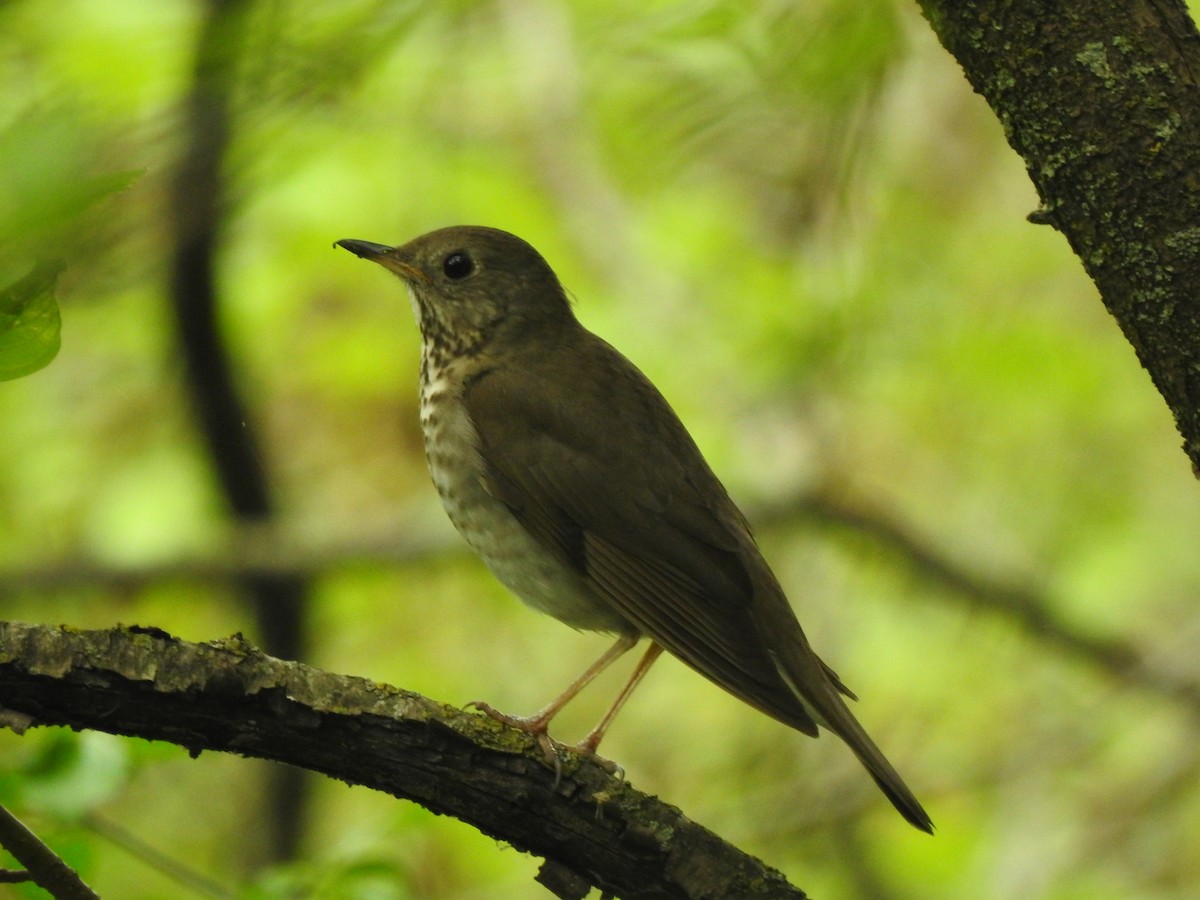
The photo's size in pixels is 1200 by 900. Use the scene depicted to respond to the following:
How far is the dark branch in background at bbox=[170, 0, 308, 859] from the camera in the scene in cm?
354

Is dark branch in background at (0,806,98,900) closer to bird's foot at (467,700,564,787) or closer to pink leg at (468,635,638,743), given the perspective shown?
bird's foot at (467,700,564,787)

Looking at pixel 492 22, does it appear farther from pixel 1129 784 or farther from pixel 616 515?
pixel 1129 784

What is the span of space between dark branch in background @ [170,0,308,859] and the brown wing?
107 centimetres

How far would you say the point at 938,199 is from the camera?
10148mm

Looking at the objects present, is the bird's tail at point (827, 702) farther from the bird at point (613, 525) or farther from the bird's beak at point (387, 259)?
the bird's beak at point (387, 259)

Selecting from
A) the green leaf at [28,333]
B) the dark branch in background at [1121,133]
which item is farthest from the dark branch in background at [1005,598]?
the green leaf at [28,333]

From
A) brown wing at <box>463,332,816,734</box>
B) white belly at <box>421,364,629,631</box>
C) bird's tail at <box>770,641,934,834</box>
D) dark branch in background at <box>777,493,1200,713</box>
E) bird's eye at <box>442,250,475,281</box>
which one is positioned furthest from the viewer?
dark branch in background at <box>777,493,1200,713</box>

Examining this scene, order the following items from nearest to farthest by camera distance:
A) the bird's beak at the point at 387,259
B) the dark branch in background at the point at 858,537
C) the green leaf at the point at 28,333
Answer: the green leaf at the point at 28,333, the bird's beak at the point at 387,259, the dark branch in background at the point at 858,537

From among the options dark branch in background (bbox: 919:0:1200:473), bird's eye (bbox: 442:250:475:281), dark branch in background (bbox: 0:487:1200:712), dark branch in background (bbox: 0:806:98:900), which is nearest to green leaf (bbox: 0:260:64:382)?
dark branch in background (bbox: 0:806:98:900)

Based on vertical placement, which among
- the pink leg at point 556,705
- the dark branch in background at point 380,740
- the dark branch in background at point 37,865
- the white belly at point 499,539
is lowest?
the dark branch in background at point 37,865

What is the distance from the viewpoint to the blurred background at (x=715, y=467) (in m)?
6.47

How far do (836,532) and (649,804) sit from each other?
14.5ft

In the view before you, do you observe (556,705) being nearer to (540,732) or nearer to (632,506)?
(540,732)

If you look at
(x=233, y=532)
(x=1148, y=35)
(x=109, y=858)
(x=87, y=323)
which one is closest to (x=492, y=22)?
(x=233, y=532)
